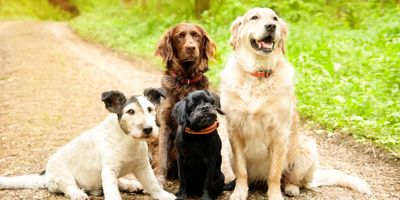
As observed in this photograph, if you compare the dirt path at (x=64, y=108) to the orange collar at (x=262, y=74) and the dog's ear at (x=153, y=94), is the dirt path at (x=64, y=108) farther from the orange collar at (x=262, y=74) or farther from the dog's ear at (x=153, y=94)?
the orange collar at (x=262, y=74)

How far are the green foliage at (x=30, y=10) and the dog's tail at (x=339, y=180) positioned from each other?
107ft

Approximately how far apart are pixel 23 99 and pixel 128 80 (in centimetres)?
301

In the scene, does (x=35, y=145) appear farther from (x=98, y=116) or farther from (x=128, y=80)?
(x=128, y=80)

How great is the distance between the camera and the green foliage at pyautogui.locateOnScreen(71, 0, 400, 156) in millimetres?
7316

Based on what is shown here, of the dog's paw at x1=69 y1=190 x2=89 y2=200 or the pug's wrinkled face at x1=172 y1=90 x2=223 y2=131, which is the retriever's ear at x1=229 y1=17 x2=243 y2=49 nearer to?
the pug's wrinkled face at x1=172 y1=90 x2=223 y2=131

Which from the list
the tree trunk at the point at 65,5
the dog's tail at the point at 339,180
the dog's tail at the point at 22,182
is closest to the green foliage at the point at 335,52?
the dog's tail at the point at 339,180

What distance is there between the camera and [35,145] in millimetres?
6812

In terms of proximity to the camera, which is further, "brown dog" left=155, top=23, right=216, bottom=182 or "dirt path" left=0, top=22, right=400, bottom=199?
"dirt path" left=0, top=22, right=400, bottom=199

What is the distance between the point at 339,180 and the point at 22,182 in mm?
3548

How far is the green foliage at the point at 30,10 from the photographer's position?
34378 mm

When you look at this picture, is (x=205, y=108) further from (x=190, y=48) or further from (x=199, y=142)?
(x=190, y=48)

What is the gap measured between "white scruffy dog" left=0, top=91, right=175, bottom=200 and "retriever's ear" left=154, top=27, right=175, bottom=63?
1.38 meters

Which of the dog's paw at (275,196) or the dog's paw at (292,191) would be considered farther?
the dog's paw at (292,191)

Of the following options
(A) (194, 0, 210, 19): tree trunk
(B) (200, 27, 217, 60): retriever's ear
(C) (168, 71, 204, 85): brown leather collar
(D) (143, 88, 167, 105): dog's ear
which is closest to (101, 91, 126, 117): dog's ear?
(D) (143, 88, 167, 105): dog's ear
